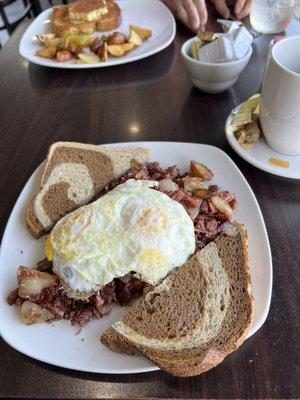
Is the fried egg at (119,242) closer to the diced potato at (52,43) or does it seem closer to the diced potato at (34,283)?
the diced potato at (34,283)

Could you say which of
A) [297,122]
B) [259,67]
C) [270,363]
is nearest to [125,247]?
[270,363]

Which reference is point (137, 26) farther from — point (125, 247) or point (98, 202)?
point (125, 247)

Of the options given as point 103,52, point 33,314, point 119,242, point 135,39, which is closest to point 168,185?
point 119,242

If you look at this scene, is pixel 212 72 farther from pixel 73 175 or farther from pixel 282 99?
pixel 73 175

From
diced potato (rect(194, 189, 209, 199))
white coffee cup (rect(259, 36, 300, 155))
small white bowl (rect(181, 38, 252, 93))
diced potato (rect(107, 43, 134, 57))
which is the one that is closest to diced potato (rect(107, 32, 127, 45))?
diced potato (rect(107, 43, 134, 57))

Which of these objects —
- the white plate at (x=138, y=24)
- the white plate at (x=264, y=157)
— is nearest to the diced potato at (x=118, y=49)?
the white plate at (x=138, y=24)

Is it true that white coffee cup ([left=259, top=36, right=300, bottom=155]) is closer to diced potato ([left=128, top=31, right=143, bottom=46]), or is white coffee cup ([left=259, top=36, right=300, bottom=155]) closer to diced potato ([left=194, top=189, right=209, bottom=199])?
diced potato ([left=194, top=189, right=209, bottom=199])

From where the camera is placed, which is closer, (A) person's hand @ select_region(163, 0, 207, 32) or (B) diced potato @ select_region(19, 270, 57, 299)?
(B) diced potato @ select_region(19, 270, 57, 299)
